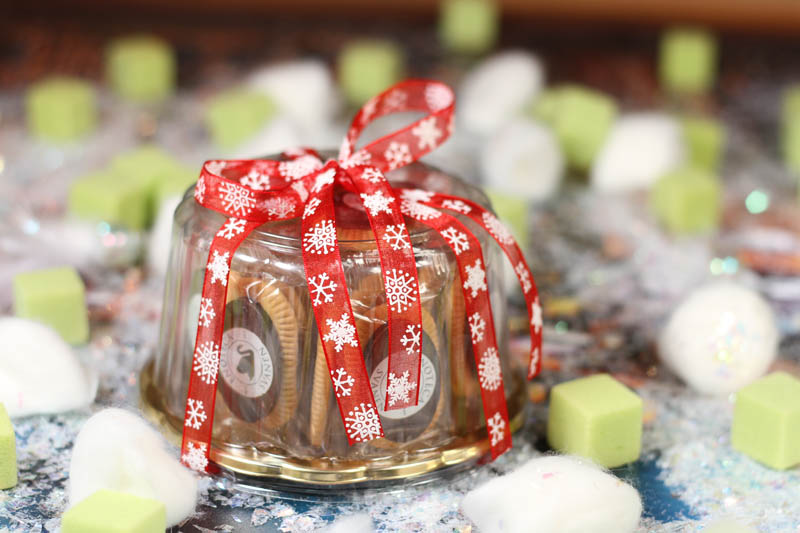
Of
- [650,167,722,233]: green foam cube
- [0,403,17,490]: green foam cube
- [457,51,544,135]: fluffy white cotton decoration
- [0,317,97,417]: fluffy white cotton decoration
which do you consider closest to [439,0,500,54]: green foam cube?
[457,51,544,135]: fluffy white cotton decoration

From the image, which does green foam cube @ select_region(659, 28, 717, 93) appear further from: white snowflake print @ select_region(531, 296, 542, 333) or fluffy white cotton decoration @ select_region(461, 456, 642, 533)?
fluffy white cotton decoration @ select_region(461, 456, 642, 533)

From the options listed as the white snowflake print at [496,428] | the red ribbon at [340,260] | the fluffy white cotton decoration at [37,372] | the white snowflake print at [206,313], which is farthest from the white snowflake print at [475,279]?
the fluffy white cotton decoration at [37,372]

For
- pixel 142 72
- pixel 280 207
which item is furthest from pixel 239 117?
pixel 280 207

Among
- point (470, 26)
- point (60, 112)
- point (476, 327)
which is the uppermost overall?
point (470, 26)

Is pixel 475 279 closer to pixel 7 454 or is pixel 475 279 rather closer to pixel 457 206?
pixel 457 206

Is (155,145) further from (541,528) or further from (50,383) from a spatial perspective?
(541,528)

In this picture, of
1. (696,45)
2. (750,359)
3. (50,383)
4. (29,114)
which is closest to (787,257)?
(750,359)
